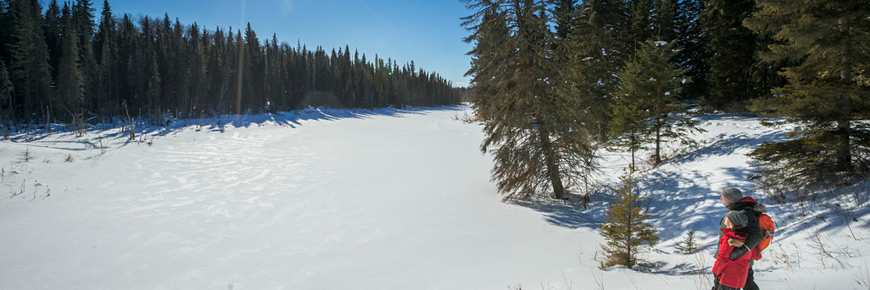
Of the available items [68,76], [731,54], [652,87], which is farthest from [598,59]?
[68,76]

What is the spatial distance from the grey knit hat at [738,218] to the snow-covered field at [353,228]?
152 centimetres

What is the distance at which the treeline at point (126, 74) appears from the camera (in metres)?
34.7

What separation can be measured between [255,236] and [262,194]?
174 inches

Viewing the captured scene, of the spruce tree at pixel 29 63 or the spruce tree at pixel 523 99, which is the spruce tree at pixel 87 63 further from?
the spruce tree at pixel 523 99

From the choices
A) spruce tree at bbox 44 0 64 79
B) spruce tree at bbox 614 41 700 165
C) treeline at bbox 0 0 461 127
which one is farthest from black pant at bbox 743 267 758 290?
spruce tree at bbox 44 0 64 79

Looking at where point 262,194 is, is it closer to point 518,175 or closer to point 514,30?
point 518,175

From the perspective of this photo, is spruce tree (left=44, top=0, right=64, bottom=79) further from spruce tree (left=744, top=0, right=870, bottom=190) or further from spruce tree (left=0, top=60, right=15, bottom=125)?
spruce tree (left=744, top=0, right=870, bottom=190)

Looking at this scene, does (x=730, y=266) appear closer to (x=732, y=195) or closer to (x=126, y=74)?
(x=732, y=195)

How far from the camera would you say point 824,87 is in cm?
720

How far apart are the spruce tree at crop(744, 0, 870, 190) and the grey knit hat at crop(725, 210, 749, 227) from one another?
5844mm

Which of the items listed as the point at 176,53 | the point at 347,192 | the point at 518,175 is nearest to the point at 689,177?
the point at 518,175

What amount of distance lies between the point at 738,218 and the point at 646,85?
1221 centimetres

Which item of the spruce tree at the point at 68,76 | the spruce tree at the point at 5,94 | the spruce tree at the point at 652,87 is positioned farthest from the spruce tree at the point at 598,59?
the spruce tree at the point at 5,94

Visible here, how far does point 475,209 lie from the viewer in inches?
461
